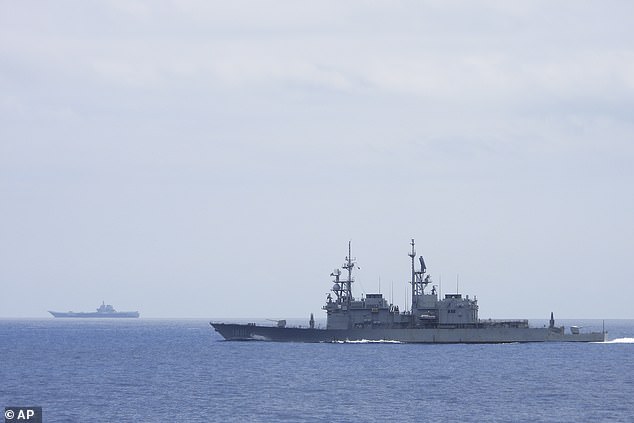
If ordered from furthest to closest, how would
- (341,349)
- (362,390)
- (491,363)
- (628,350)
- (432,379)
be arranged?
(628,350) → (341,349) → (491,363) → (432,379) → (362,390)

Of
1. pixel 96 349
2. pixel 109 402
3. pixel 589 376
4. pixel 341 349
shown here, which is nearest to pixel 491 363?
pixel 589 376

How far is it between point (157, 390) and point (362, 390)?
1433cm

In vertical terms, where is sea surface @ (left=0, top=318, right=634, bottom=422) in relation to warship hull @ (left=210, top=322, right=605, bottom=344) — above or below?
below

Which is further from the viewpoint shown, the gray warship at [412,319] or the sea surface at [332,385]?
the gray warship at [412,319]

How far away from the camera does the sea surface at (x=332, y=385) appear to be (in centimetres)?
6019

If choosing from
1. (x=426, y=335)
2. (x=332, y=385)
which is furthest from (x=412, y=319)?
(x=332, y=385)

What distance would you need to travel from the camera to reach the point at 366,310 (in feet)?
384

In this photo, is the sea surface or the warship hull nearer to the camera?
the sea surface

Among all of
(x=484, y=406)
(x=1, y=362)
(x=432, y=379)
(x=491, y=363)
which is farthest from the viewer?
(x=1, y=362)

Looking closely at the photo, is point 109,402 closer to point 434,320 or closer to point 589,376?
point 589,376

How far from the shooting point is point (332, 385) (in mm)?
75812

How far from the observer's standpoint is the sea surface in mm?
60188

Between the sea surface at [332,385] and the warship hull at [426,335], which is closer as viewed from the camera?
the sea surface at [332,385]

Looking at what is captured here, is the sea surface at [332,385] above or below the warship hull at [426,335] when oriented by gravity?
below
